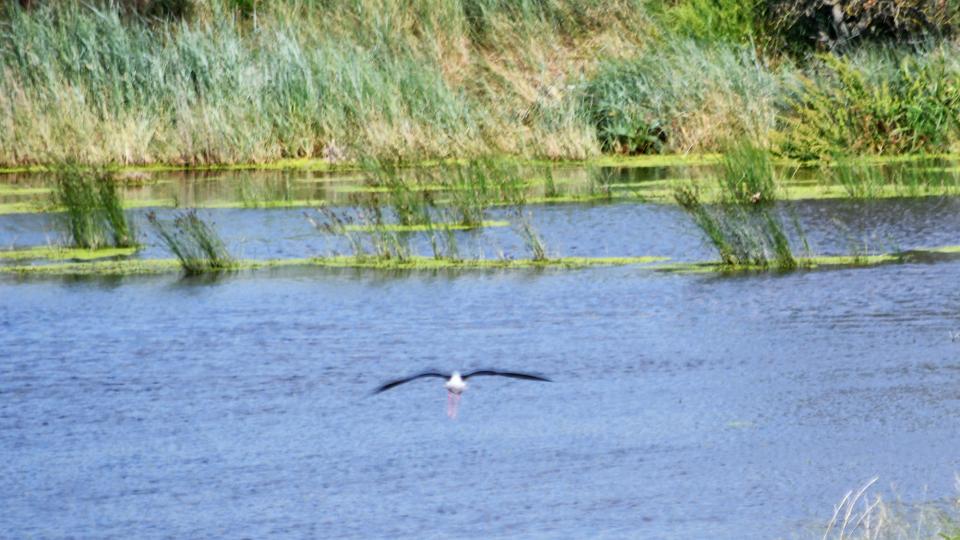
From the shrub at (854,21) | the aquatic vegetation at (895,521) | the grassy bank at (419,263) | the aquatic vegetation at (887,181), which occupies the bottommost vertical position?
the aquatic vegetation at (895,521)

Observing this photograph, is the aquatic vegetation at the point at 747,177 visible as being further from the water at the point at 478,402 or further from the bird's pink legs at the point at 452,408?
the bird's pink legs at the point at 452,408

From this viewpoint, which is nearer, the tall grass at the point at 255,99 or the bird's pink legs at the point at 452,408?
the bird's pink legs at the point at 452,408

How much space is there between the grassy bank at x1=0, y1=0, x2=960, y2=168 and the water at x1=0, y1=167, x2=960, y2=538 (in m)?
6.07

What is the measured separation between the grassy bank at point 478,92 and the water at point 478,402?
6068 mm

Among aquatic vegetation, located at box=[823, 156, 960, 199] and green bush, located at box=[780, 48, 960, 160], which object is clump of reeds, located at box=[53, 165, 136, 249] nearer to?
aquatic vegetation, located at box=[823, 156, 960, 199]

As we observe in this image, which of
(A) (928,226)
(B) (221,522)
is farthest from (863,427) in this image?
(A) (928,226)

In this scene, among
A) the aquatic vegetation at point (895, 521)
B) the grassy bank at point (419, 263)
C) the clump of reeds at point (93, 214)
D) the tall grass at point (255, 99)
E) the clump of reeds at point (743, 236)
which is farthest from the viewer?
the tall grass at point (255, 99)

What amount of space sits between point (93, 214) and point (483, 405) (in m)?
7.03

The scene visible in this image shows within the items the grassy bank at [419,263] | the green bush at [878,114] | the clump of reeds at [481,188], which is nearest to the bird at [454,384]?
the grassy bank at [419,263]

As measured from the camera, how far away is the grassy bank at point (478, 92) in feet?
64.7

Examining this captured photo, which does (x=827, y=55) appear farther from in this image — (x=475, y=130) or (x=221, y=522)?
(x=221, y=522)

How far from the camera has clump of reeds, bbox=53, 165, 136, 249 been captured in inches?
597

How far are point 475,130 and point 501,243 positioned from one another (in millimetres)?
5794

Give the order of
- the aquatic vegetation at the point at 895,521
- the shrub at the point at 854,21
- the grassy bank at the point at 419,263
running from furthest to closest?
the shrub at the point at 854,21 → the grassy bank at the point at 419,263 → the aquatic vegetation at the point at 895,521
